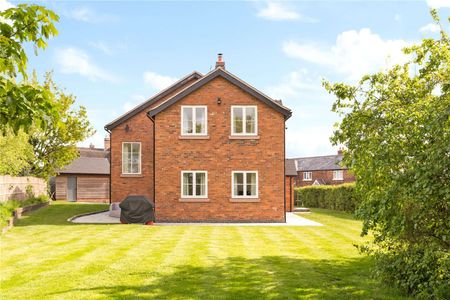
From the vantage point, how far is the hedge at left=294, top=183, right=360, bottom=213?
3228 cm

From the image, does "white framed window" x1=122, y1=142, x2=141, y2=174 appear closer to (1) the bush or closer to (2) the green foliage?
(2) the green foliage

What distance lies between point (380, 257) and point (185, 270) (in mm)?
4405

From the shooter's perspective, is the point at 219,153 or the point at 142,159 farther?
the point at 142,159

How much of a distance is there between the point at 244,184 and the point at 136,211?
5501 millimetres

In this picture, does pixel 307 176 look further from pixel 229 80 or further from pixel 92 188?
pixel 229 80

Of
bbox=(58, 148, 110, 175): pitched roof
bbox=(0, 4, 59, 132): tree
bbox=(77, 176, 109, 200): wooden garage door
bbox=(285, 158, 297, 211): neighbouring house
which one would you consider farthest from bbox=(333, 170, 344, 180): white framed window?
bbox=(0, 4, 59, 132): tree

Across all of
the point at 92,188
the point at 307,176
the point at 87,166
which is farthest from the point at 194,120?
the point at 307,176

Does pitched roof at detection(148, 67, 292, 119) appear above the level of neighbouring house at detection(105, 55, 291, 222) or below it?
above

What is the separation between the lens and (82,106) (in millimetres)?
38062

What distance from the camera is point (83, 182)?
1820 inches

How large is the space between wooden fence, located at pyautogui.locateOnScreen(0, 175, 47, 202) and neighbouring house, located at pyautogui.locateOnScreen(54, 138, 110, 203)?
8.68 metres

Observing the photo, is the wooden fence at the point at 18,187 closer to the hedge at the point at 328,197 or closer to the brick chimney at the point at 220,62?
→ the brick chimney at the point at 220,62

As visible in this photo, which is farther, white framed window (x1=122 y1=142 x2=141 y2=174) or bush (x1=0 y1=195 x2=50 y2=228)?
white framed window (x1=122 y1=142 x2=141 y2=174)

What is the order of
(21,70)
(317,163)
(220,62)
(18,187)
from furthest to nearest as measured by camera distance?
(317,163), (18,187), (220,62), (21,70)
